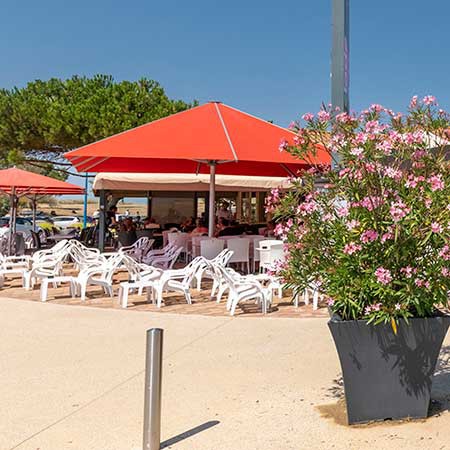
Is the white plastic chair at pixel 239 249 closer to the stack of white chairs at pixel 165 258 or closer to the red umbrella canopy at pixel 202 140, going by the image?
the stack of white chairs at pixel 165 258

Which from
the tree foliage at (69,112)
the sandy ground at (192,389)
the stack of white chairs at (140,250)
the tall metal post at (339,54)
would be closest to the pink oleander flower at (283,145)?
the sandy ground at (192,389)

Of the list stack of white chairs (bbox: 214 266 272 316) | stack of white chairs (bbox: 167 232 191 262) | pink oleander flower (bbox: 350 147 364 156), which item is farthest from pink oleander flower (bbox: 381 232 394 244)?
stack of white chairs (bbox: 167 232 191 262)

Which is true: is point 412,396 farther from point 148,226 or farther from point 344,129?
point 148,226

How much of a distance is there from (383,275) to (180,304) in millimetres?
4906

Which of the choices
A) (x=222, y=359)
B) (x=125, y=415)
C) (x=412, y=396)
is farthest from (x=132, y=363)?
(x=412, y=396)

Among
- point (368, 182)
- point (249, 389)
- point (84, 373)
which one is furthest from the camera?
point (84, 373)

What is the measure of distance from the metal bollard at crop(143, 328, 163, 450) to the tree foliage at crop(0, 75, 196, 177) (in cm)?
1914

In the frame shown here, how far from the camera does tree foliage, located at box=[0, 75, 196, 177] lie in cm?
2164

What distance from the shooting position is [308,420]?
3.56m

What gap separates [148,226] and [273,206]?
13.8 m

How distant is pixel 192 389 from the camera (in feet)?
13.8

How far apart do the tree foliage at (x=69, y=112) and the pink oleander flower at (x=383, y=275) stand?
1934cm

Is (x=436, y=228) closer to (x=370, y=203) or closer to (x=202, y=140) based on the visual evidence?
(x=370, y=203)

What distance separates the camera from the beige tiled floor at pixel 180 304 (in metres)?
7.20
